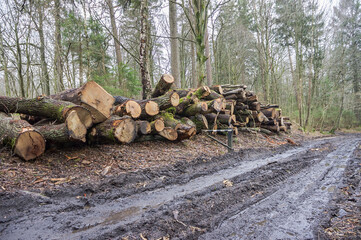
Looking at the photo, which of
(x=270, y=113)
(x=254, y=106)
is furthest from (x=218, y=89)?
(x=270, y=113)

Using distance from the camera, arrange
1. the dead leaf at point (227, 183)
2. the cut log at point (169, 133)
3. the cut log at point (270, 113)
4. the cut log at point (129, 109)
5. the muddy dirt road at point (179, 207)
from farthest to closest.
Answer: the cut log at point (270, 113), the cut log at point (169, 133), the cut log at point (129, 109), the dead leaf at point (227, 183), the muddy dirt road at point (179, 207)

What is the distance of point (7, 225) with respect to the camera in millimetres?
2186

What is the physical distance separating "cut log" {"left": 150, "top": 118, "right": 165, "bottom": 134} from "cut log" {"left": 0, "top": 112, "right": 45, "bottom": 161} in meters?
2.47

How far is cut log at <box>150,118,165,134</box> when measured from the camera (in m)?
5.33

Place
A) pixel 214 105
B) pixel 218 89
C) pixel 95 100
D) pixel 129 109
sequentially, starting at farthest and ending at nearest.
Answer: pixel 218 89 → pixel 214 105 → pixel 129 109 → pixel 95 100

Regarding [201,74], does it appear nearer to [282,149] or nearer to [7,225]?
[282,149]

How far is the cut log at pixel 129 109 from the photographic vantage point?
5.03 m

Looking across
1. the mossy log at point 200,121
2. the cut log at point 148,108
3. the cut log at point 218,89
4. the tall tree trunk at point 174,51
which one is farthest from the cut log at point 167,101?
the tall tree trunk at point 174,51

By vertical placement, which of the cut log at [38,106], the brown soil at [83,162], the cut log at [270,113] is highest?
the cut log at [38,106]

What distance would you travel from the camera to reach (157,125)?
17.6ft

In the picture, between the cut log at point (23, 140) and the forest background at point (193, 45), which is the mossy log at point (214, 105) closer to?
the forest background at point (193, 45)

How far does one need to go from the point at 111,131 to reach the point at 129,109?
0.83m

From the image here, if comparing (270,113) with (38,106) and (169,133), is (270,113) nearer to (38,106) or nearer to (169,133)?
(169,133)

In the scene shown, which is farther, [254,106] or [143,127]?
[254,106]
